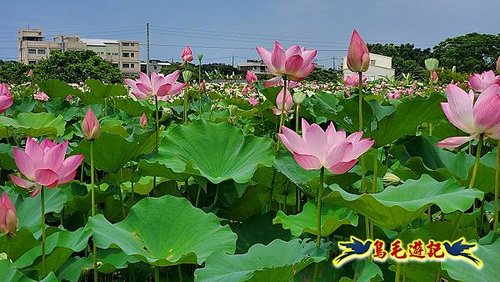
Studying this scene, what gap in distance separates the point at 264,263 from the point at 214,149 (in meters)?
0.51

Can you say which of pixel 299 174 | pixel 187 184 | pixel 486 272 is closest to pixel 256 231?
pixel 299 174

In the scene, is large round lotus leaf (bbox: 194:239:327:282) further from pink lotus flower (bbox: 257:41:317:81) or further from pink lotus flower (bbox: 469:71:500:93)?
pink lotus flower (bbox: 469:71:500:93)

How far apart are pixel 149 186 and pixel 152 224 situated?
42 centimetres

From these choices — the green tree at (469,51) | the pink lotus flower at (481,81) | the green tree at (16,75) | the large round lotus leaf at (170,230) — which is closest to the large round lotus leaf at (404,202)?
the large round lotus leaf at (170,230)

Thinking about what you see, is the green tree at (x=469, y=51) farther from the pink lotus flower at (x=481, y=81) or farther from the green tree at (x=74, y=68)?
the pink lotus flower at (x=481, y=81)

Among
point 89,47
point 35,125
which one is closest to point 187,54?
point 35,125

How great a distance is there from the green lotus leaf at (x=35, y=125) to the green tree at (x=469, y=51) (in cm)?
3014

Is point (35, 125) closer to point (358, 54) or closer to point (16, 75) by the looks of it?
point (358, 54)

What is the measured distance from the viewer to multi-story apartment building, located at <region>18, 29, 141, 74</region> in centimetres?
5212

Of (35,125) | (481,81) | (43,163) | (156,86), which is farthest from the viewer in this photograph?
(35,125)

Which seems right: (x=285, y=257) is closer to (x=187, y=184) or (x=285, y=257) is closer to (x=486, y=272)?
(x=486, y=272)

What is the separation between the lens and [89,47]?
52562 millimetres

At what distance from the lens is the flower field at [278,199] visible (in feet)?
2.61

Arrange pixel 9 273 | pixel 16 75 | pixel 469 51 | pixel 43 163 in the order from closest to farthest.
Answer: pixel 9 273, pixel 43 163, pixel 16 75, pixel 469 51
